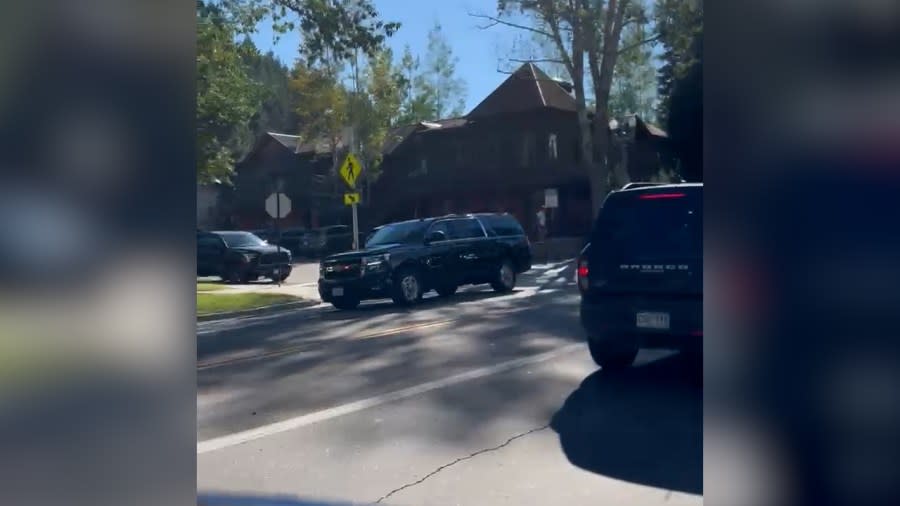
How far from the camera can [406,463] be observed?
5914 mm

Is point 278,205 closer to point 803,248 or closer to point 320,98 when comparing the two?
point 320,98

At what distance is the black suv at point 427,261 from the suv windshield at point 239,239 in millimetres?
8402

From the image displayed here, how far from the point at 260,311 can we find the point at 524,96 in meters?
8.32

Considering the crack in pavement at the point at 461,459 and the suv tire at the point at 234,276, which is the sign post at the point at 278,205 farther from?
the crack in pavement at the point at 461,459

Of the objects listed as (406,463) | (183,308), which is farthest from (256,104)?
(183,308)

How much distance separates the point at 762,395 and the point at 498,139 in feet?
55.1

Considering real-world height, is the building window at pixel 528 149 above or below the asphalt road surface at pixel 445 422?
above

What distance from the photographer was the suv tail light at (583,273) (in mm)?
7949

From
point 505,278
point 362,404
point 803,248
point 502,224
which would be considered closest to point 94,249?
point 803,248

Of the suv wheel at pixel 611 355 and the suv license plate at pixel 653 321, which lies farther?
the suv wheel at pixel 611 355

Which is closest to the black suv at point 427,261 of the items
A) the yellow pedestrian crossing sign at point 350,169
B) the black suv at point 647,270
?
the yellow pedestrian crossing sign at point 350,169

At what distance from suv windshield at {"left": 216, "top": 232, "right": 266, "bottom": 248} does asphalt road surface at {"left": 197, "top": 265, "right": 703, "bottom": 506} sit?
12.3m

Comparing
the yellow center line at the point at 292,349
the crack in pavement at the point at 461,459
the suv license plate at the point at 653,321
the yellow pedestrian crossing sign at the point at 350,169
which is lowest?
the crack in pavement at the point at 461,459

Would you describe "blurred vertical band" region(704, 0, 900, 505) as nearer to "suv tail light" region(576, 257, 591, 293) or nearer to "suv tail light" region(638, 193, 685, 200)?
"suv tail light" region(638, 193, 685, 200)
